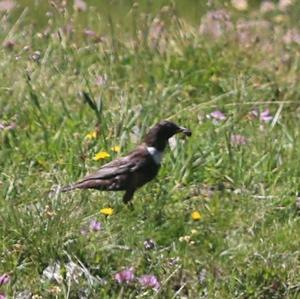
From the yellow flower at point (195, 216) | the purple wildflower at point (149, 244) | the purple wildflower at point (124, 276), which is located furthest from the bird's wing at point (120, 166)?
the purple wildflower at point (124, 276)

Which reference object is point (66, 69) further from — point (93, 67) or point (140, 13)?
point (140, 13)

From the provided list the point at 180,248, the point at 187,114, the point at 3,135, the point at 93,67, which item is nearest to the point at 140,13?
the point at 93,67

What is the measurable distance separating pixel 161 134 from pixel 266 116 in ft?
4.15

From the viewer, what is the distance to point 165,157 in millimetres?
7402

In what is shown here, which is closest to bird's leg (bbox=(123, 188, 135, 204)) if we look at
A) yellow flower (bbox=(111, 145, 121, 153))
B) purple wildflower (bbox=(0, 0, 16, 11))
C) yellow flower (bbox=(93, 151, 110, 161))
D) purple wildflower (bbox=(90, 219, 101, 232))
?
purple wildflower (bbox=(90, 219, 101, 232))

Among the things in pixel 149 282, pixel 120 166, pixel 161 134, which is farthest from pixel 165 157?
pixel 149 282

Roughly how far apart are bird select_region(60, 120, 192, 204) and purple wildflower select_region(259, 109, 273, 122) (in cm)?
104

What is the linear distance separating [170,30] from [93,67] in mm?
950

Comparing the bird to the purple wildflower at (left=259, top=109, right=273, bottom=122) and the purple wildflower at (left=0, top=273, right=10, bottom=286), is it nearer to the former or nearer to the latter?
the purple wildflower at (left=0, top=273, right=10, bottom=286)

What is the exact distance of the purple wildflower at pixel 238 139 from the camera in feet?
24.9

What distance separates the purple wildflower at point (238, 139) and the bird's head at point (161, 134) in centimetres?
59

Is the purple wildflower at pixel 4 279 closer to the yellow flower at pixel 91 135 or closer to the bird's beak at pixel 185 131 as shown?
the bird's beak at pixel 185 131

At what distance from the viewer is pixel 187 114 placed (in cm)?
801

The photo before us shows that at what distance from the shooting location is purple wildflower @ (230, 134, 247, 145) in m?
7.59
